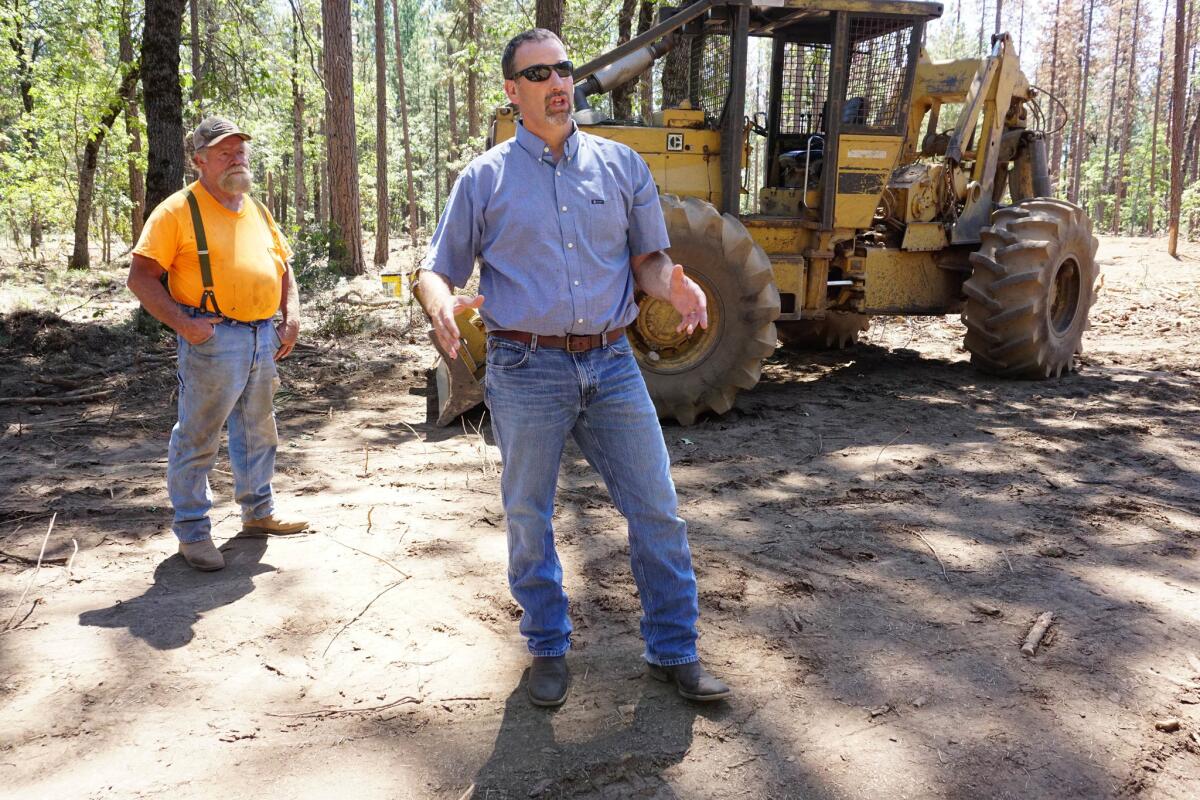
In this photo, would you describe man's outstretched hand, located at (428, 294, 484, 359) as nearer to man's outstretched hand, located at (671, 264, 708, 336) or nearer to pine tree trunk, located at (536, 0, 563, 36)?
man's outstretched hand, located at (671, 264, 708, 336)

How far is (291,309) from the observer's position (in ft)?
13.9

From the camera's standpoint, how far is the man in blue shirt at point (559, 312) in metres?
2.71

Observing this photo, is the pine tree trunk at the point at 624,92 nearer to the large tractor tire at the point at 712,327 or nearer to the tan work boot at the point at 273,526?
the large tractor tire at the point at 712,327

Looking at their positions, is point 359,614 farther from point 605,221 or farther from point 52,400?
point 52,400

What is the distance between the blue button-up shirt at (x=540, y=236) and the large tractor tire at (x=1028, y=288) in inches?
230

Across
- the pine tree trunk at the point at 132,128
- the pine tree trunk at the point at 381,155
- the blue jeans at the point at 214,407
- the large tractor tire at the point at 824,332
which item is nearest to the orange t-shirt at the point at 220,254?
the blue jeans at the point at 214,407

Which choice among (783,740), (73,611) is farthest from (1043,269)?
(73,611)

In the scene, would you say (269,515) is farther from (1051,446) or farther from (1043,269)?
(1043,269)

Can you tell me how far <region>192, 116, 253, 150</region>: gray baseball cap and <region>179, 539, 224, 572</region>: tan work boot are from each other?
174 centimetres

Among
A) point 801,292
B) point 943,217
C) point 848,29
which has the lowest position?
point 801,292

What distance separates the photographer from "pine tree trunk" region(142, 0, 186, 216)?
363 inches

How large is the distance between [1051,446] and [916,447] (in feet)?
2.97

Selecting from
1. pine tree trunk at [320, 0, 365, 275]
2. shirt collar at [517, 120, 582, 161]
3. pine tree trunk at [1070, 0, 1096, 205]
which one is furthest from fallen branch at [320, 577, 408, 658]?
pine tree trunk at [1070, 0, 1096, 205]

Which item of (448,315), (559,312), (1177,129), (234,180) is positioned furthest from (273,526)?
(1177,129)
